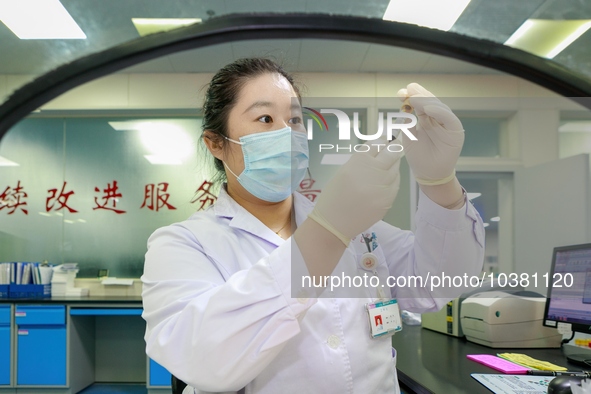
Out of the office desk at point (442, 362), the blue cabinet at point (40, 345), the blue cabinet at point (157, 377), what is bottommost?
the blue cabinet at point (157, 377)

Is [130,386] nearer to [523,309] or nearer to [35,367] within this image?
[35,367]

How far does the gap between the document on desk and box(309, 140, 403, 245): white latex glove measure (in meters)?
0.68

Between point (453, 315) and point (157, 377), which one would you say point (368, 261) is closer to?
point (453, 315)

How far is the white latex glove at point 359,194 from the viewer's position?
0.70m

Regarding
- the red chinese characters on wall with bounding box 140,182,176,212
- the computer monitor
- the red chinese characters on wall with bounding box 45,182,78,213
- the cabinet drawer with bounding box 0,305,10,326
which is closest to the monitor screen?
the computer monitor

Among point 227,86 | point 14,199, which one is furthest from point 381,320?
point 14,199

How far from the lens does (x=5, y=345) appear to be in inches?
145

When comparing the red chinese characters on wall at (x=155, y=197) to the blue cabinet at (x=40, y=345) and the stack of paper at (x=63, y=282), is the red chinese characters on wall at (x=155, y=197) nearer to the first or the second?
the stack of paper at (x=63, y=282)

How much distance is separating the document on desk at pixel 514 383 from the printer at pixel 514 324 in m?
0.51

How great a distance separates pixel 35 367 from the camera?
12.0 ft

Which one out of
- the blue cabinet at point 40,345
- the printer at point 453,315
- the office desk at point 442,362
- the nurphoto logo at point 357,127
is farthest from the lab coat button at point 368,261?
the blue cabinet at point 40,345

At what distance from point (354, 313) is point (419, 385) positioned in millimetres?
452

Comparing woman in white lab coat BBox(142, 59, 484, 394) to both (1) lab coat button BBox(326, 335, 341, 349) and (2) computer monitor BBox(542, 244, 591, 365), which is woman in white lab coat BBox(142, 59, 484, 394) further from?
(2) computer monitor BBox(542, 244, 591, 365)

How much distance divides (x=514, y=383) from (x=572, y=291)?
651 mm
